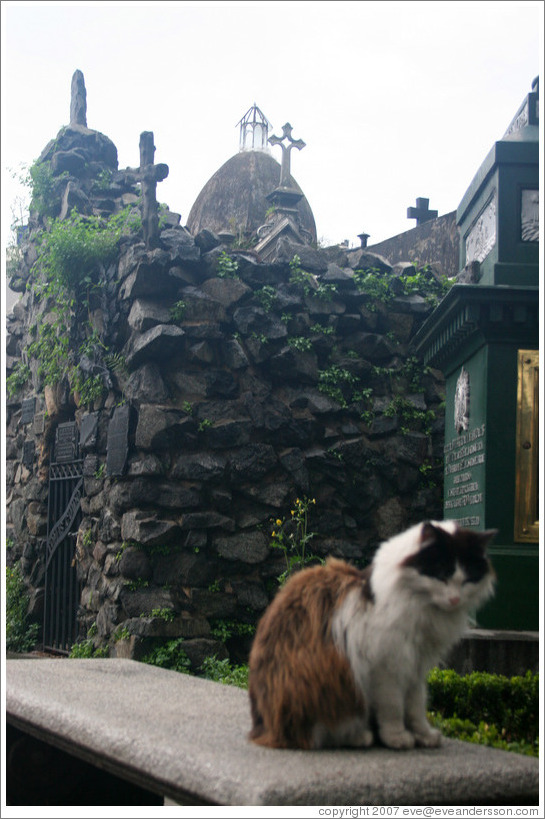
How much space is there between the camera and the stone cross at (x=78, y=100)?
11430 millimetres

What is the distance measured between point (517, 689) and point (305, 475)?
13.4 feet

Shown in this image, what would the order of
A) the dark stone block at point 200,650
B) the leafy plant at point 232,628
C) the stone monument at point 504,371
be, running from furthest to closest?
the leafy plant at point 232,628 → the dark stone block at point 200,650 → the stone monument at point 504,371

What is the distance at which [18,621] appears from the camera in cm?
995

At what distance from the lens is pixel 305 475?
8.27 m

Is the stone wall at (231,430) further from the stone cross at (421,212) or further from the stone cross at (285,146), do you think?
the stone cross at (421,212)

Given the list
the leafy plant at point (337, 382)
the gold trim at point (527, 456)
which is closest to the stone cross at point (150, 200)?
the leafy plant at point (337, 382)

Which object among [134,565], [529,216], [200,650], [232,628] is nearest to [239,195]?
[134,565]

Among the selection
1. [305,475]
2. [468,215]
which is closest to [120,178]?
[305,475]

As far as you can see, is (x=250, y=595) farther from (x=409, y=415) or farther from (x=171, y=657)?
(x=409, y=415)

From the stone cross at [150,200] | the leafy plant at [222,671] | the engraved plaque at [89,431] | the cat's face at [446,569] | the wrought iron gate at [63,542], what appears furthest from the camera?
the wrought iron gate at [63,542]

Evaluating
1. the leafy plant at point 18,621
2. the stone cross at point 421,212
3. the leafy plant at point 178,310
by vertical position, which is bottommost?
the leafy plant at point 18,621

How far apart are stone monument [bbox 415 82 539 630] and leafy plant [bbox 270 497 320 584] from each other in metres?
2.13

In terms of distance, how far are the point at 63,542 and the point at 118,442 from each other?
81.9 inches

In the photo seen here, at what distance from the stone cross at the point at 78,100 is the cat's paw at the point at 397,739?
399 inches
